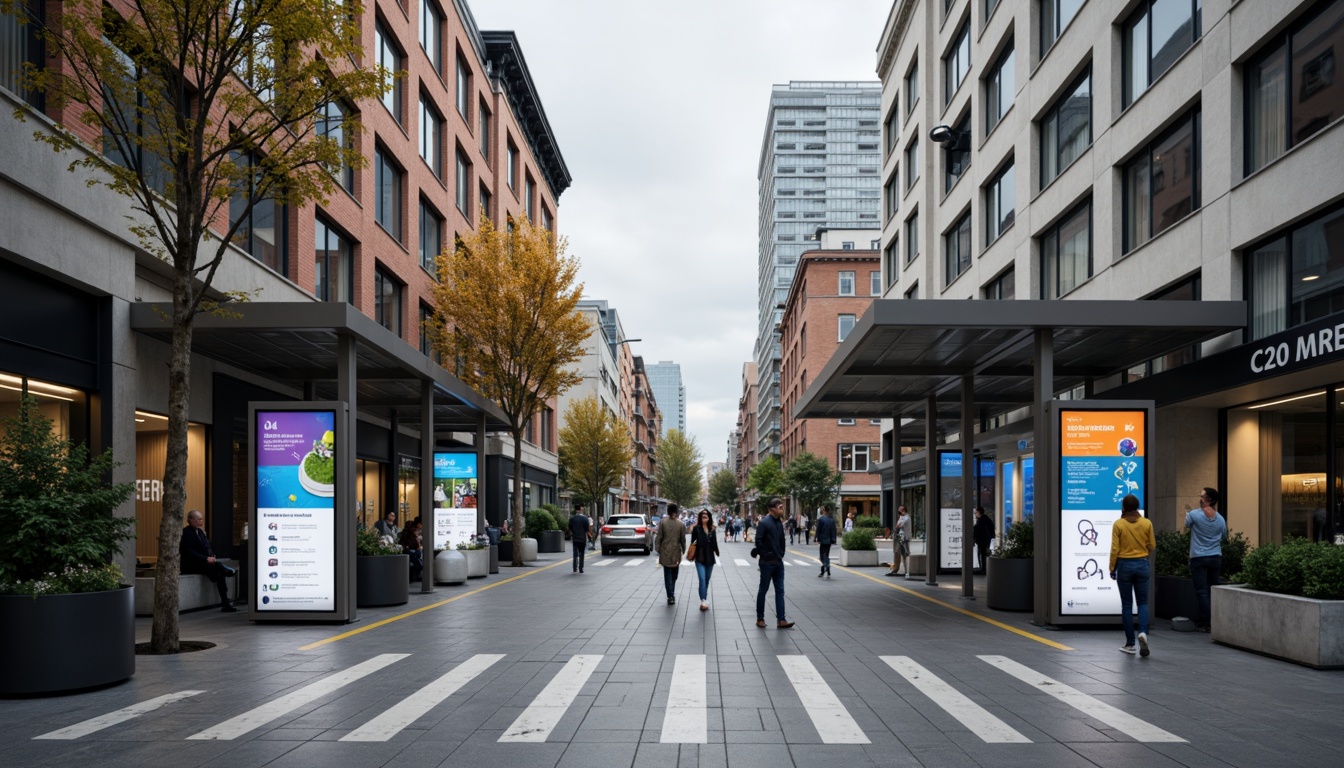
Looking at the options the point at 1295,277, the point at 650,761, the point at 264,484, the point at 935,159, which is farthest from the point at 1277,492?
the point at 935,159

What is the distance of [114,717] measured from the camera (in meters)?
8.13

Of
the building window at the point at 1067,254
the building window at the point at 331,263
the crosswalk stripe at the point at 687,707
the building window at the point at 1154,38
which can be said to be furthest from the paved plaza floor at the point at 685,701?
the building window at the point at 331,263

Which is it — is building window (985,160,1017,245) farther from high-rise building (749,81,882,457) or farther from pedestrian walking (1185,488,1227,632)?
high-rise building (749,81,882,457)

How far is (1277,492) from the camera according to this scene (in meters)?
17.0

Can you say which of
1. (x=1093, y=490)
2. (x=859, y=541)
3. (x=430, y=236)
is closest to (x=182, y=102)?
(x=1093, y=490)

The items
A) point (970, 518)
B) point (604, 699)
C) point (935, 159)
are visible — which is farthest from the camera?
point (935, 159)

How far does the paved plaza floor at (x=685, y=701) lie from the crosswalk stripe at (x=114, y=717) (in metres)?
0.04

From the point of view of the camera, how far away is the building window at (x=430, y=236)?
3328cm

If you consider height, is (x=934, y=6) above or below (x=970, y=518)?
above

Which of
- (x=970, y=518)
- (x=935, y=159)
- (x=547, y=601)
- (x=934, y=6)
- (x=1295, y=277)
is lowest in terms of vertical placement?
(x=547, y=601)

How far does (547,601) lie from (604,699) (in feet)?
32.2

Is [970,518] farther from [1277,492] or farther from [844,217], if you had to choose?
[844,217]

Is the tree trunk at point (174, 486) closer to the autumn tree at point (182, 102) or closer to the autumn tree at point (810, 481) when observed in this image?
the autumn tree at point (182, 102)

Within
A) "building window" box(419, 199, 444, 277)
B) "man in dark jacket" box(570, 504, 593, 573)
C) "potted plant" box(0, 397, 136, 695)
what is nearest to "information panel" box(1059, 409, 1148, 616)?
"potted plant" box(0, 397, 136, 695)
